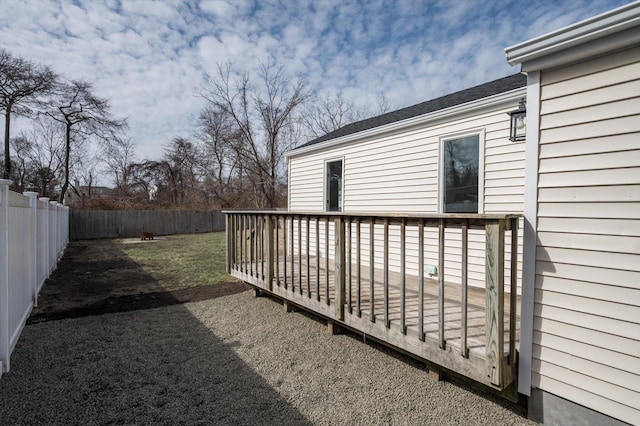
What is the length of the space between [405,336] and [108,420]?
2.17 m

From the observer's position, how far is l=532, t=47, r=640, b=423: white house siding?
1.79 m

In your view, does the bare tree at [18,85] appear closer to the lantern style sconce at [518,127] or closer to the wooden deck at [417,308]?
the wooden deck at [417,308]

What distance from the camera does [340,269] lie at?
10.4ft

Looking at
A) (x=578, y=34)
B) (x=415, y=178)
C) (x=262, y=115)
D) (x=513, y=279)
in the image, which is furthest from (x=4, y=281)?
(x=262, y=115)

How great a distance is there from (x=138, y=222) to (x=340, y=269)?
16.2 metres

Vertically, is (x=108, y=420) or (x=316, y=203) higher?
(x=316, y=203)

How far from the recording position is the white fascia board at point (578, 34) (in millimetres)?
1713

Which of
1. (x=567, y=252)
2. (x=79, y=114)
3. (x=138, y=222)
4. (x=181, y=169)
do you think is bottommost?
(x=138, y=222)

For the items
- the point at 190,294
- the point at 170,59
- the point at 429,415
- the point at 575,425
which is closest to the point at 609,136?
the point at 575,425

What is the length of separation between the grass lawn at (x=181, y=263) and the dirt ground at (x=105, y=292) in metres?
0.26

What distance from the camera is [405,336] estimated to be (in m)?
2.54

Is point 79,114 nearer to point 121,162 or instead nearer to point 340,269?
point 121,162

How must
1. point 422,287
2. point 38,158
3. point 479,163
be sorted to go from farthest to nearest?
point 38,158
point 479,163
point 422,287

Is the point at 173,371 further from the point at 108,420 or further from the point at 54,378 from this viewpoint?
the point at 54,378
